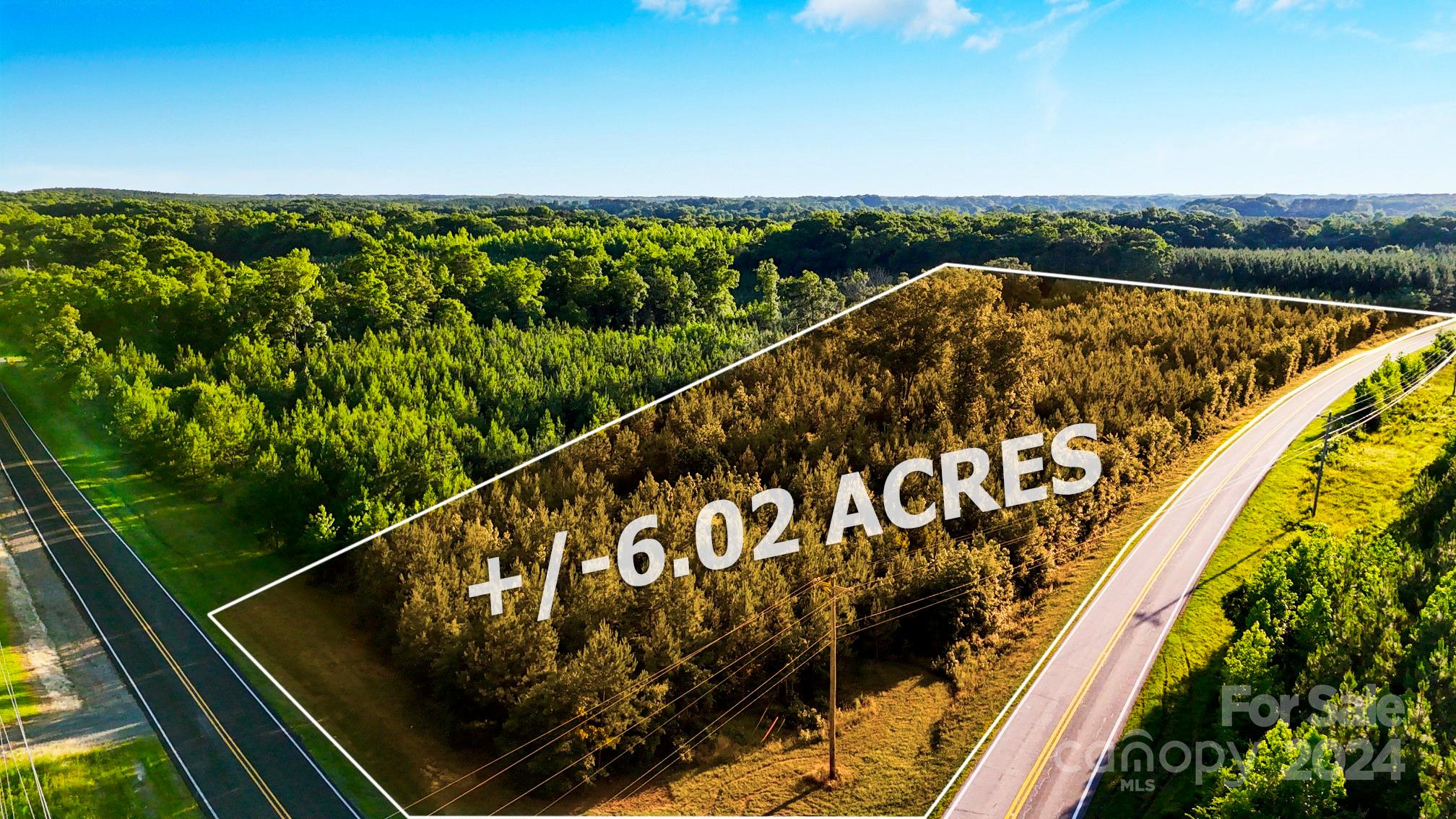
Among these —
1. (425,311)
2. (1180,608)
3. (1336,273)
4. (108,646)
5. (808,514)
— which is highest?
(1336,273)

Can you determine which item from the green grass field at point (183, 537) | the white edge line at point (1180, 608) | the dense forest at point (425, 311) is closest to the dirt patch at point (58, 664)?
the green grass field at point (183, 537)

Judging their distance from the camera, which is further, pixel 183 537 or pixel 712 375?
pixel 183 537

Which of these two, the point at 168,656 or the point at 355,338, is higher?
the point at 355,338

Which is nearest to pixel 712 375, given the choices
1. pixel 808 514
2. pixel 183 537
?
pixel 808 514

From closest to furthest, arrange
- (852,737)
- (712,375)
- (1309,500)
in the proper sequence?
(852,737)
(712,375)
(1309,500)

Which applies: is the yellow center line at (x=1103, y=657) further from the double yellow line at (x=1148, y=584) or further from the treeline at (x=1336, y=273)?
the treeline at (x=1336, y=273)

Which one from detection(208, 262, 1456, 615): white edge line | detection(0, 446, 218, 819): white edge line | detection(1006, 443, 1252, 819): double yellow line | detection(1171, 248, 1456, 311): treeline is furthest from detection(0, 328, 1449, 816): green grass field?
detection(1171, 248, 1456, 311): treeline

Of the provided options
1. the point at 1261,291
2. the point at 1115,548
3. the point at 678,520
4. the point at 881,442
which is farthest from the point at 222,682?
the point at 1261,291

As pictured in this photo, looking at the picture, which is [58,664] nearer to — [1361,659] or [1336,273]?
[1361,659]
